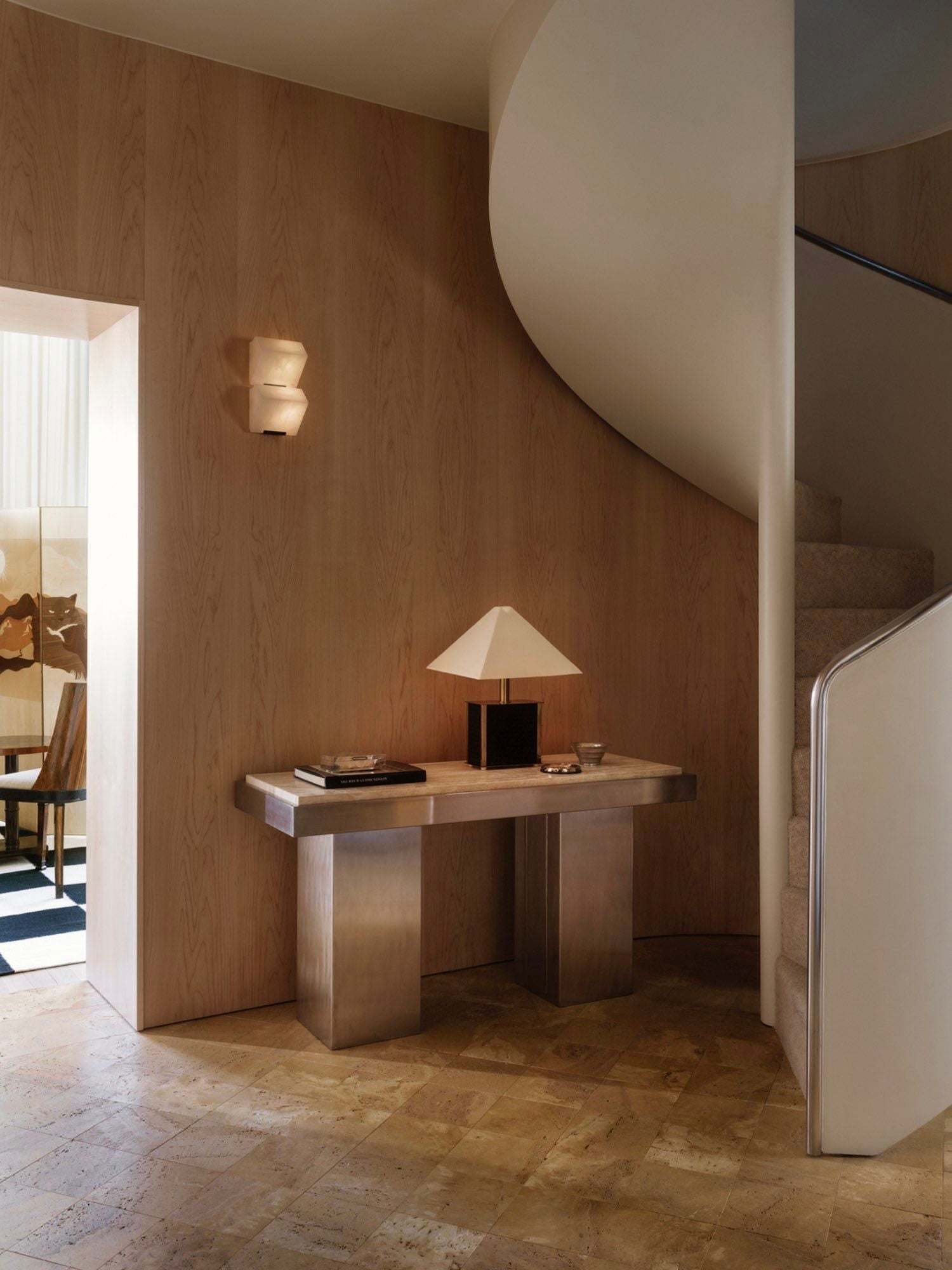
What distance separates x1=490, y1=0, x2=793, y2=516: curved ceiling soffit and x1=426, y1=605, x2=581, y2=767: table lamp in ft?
3.19

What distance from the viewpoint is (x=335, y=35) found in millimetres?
3336

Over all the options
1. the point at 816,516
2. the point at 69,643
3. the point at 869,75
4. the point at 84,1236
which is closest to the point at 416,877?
the point at 84,1236

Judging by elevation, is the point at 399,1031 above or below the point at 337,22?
below

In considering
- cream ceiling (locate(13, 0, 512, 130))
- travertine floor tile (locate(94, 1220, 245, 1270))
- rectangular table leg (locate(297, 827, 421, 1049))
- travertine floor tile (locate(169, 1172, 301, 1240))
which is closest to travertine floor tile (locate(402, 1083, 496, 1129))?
rectangular table leg (locate(297, 827, 421, 1049))

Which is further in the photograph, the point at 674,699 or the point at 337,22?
the point at 674,699

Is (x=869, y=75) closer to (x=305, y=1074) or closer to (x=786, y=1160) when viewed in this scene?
(x=786, y=1160)

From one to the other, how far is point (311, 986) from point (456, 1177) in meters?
1.03

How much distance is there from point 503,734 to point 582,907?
2.13 ft

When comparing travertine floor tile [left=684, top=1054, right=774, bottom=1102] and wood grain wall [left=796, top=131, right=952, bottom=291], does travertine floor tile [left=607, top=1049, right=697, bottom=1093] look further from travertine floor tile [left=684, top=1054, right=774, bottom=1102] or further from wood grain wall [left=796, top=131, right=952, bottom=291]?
wood grain wall [left=796, top=131, right=952, bottom=291]

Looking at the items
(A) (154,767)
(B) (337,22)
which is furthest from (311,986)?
(B) (337,22)

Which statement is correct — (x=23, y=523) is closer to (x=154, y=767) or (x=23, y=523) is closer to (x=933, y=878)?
(x=154, y=767)

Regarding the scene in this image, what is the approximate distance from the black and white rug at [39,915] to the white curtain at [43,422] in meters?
2.04

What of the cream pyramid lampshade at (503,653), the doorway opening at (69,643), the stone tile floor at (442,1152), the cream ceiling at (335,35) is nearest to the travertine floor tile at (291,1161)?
the stone tile floor at (442,1152)

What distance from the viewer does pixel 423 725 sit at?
393cm
